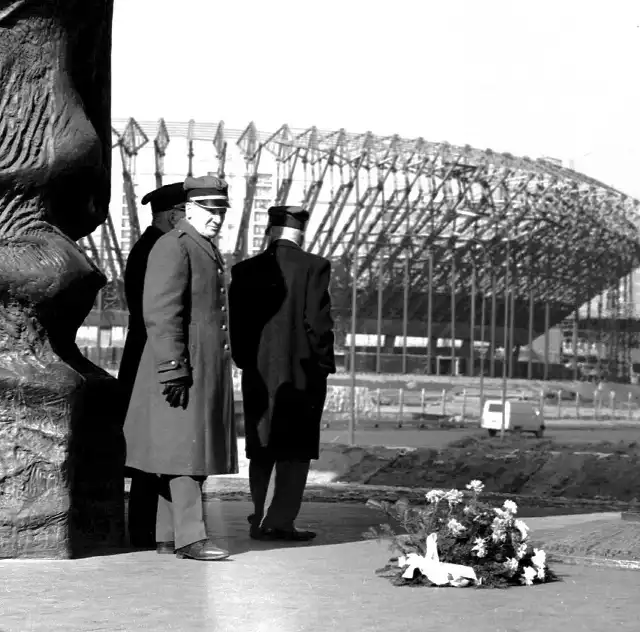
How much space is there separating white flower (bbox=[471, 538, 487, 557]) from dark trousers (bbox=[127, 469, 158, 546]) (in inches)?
70.7

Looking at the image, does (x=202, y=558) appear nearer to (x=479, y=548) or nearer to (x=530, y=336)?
(x=479, y=548)

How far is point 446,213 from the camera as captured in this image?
103 metres

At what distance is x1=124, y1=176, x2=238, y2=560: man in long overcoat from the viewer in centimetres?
670

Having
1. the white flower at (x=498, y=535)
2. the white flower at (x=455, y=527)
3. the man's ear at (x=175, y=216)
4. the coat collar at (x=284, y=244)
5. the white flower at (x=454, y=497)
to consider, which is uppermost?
the man's ear at (x=175, y=216)

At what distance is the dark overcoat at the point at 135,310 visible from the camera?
23.8 ft

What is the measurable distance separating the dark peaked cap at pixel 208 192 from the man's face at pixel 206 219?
2 cm

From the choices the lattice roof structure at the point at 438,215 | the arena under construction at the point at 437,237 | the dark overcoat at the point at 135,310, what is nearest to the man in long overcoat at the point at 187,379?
the dark overcoat at the point at 135,310

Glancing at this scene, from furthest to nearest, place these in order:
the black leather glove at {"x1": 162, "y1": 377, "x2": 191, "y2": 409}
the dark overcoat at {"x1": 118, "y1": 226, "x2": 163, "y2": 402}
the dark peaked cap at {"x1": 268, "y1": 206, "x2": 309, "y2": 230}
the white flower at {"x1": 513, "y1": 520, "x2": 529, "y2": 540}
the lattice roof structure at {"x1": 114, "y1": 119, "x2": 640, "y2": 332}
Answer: the lattice roof structure at {"x1": 114, "y1": 119, "x2": 640, "y2": 332} → the dark peaked cap at {"x1": 268, "y1": 206, "x2": 309, "y2": 230} → the dark overcoat at {"x1": 118, "y1": 226, "x2": 163, "y2": 402} → the black leather glove at {"x1": 162, "y1": 377, "x2": 191, "y2": 409} → the white flower at {"x1": 513, "y1": 520, "x2": 529, "y2": 540}

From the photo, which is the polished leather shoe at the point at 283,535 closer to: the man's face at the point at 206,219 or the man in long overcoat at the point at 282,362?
the man in long overcoat at the point at 282,362

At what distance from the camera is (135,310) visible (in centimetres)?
742

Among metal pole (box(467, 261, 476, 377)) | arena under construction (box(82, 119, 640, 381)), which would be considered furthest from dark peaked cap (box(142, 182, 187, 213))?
metal pole (box(467, 261, 476, 377))

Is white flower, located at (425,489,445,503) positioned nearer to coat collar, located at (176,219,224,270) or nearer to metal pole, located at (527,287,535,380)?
coat collar, located at (176,219,224,270)

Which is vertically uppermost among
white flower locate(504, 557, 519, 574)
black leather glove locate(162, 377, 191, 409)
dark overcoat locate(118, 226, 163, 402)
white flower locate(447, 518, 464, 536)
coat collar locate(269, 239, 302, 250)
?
coat collar locate(269, 239, 302, 250)

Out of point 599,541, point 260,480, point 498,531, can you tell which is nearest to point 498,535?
point 498,531
